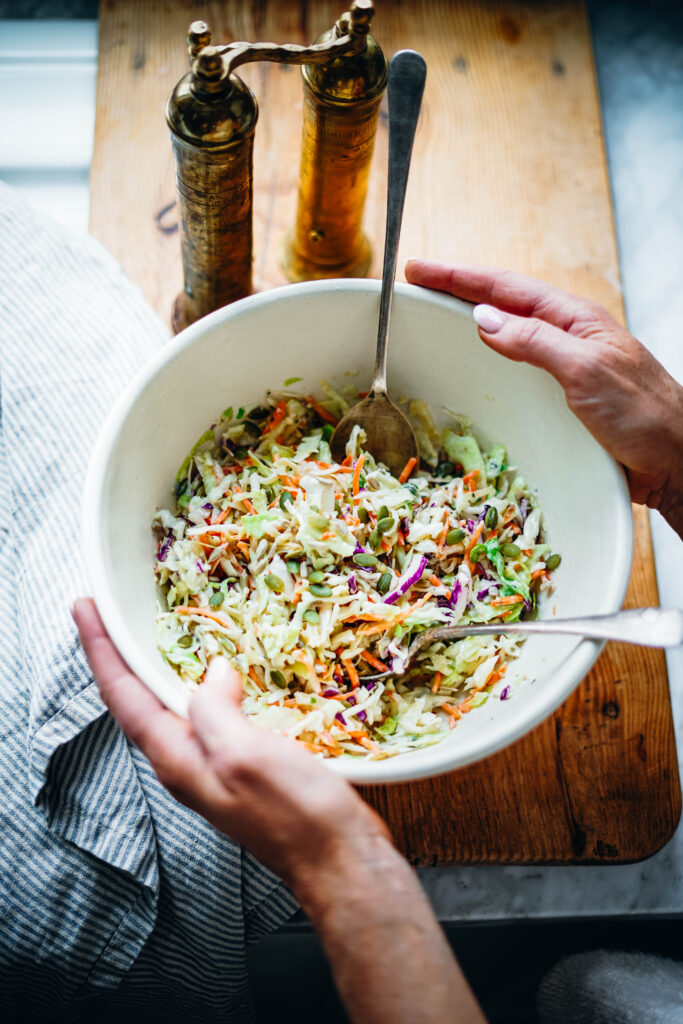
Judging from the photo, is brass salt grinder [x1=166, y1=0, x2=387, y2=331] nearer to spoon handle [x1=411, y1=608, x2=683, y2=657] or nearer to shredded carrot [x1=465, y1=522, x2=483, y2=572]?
shredded carrot [x1=465, y1=522, x2=483, y2=572]

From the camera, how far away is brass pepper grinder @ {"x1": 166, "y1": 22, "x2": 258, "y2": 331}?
3.59 ft

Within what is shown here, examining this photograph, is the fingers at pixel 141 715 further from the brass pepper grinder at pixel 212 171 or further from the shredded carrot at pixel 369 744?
the brass pepper grinder at pixel 212 171

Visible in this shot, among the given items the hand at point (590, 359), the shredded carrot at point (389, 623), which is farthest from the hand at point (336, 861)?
the hand at point (590, 359)

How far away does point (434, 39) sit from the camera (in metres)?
1.81

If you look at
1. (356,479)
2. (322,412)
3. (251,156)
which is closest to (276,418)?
(322,412)

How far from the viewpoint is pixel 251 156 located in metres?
1.24

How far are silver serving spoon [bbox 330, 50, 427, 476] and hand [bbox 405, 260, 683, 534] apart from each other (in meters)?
0.09

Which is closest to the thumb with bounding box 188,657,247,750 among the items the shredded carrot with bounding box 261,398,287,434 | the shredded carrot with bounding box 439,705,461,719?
the shredded carrot with bounding box 439,705,461,719

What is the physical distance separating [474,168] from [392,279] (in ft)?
2.27

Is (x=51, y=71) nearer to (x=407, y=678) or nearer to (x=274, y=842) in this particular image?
(x=407, y=678)

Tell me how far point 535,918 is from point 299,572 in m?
0.86

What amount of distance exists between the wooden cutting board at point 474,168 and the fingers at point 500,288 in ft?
1.34

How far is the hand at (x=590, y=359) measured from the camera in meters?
1.15

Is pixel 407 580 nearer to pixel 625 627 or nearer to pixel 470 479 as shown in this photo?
pixel 470 479
